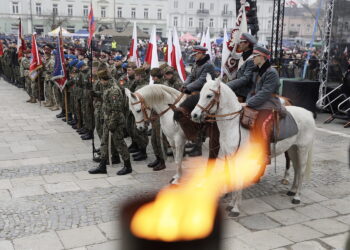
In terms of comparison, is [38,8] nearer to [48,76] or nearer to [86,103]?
[48,76]

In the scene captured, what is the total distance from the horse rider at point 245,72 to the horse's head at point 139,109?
156cm

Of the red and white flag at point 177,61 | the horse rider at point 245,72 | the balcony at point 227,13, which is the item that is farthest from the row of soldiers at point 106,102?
the balcony at point 227,13

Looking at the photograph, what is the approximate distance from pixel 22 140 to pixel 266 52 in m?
7.01

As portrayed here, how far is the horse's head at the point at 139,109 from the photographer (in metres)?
6.88

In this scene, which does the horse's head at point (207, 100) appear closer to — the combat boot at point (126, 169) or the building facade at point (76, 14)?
the combat boot at point (126, 169)

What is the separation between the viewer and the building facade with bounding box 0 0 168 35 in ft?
218

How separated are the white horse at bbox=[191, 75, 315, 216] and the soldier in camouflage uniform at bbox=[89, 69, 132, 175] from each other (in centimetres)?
219

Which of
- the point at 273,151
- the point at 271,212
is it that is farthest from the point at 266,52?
the point at 271,212

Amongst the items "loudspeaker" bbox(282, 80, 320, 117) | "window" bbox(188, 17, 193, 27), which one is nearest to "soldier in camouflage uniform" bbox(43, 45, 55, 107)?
"loudspeaker" bbox(282, 80, 320, 117)

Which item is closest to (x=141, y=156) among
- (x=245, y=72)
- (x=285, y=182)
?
(x=285, y=182)

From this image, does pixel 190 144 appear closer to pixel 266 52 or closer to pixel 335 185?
pixel 335 185

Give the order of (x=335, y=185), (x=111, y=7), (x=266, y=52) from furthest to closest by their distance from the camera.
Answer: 1. (x=111, y=7)
2. (x=335, y=185)
3. (x=266, y=52)

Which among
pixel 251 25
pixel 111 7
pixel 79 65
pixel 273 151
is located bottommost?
pixel 273 151

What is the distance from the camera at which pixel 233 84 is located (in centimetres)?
636
